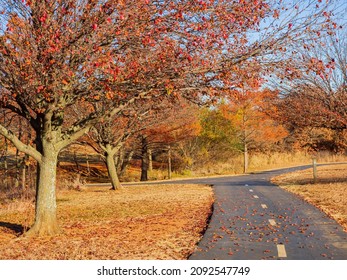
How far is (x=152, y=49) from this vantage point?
11.4 m

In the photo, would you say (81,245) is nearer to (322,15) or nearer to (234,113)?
(322,15)

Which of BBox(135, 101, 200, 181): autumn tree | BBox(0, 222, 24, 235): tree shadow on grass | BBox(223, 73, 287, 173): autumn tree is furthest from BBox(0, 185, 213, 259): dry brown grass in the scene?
BBox(223, 73, 287, 173): autumn tree

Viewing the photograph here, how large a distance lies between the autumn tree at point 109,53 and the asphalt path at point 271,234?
10.8 feet

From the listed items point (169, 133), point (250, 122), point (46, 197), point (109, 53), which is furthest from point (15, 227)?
point (250, 122)

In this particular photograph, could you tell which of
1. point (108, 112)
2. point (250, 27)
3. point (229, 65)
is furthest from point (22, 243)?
point (250, 27)

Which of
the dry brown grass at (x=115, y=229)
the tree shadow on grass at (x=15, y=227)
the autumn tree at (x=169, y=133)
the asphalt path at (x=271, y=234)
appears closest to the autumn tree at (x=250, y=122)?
the autumn tree at (x=169, y=133)

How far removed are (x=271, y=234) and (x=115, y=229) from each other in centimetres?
409

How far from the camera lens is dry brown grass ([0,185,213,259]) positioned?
941 cm

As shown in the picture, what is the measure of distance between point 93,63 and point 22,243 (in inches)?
167

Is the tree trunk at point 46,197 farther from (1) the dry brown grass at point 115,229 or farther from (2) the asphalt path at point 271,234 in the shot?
(2) the asphalt path at point 271,234

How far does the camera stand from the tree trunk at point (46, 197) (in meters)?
12.1

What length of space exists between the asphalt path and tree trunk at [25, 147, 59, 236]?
385 cm

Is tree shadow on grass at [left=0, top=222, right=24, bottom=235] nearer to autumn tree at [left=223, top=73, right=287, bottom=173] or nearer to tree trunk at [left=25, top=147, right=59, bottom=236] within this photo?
tree trunk at [left=25, top=147, right=59, bottom=236]
